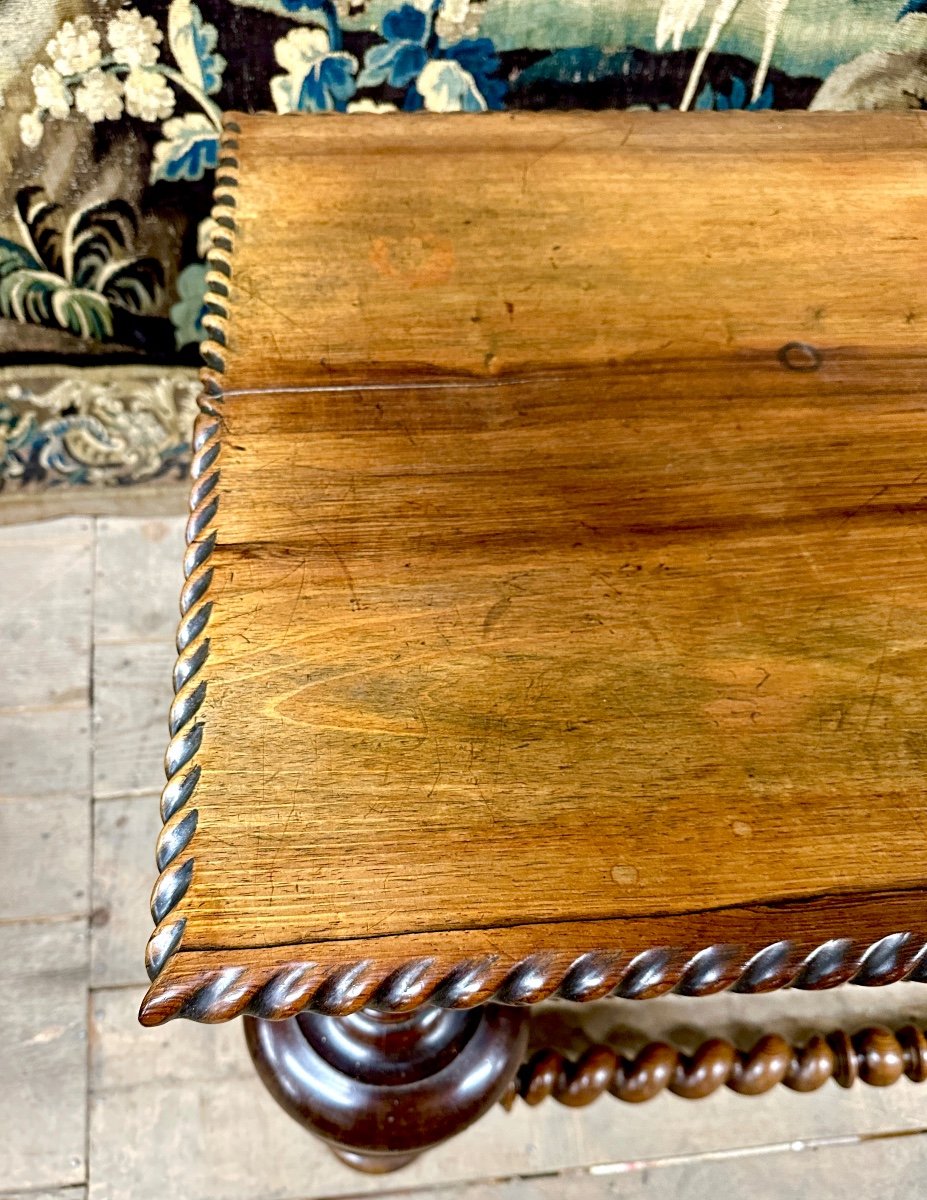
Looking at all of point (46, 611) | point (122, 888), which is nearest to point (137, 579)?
point (46, 611)

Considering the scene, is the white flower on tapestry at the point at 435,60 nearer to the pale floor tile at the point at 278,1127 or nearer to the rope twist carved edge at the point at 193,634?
the rope twist carved edge at the point at 193,634

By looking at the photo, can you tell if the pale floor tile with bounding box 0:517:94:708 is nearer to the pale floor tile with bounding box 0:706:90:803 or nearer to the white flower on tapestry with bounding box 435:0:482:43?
the pale floor tile with bounding box 0:706:90:803

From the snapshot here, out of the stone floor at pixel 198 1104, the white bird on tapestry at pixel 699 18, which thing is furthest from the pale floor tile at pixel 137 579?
the white bird on tapestry at pixel 699 18

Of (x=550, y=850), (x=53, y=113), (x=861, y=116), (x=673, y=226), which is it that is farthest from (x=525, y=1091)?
(x=53, y=113)

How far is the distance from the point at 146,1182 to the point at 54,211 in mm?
728

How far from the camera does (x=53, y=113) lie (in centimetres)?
72

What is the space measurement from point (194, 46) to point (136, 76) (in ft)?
0.16

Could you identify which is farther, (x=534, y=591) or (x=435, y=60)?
(x=435, y=60)

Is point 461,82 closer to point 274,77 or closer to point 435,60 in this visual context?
point 435,60

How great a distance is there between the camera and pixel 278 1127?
69 cm

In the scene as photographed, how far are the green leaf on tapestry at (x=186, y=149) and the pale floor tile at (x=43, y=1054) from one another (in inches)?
23.7

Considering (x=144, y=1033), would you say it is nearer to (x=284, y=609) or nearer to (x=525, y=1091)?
(x=525, y=1091)

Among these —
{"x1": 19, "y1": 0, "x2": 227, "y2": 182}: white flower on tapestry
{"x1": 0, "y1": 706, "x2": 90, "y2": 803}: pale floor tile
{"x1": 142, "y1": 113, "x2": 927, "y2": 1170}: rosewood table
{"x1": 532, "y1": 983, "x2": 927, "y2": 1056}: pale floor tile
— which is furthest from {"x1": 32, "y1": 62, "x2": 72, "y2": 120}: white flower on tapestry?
{"x1": 532, "y1": 983, "x2": 927, "y2": 1056}: pale floor tile

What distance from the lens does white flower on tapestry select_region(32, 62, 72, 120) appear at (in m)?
0.70
